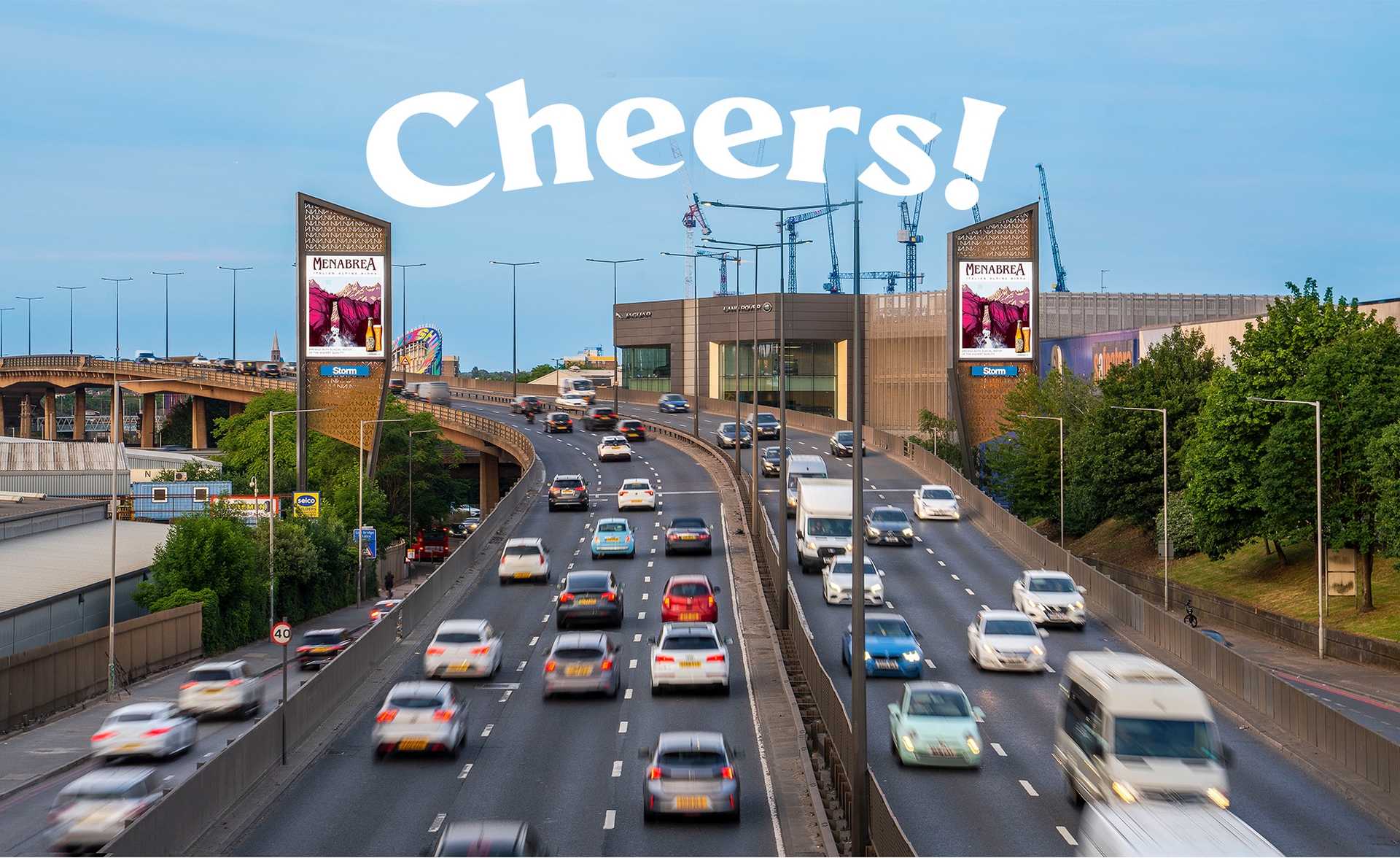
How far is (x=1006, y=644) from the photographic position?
3186cm

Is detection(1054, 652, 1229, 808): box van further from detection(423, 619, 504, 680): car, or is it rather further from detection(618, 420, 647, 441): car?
detection(618, 420, 647, 441): car

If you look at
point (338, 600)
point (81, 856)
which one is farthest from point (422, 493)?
point (81, 856)

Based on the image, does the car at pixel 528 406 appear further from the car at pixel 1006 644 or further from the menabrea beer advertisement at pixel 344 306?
the car at pixel 1006 644

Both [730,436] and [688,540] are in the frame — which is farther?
[730,436]

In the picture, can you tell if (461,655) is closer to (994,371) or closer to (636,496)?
(636,496)

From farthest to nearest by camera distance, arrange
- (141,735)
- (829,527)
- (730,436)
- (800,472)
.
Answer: (730,436) < (800,472) < (829,527) < (141,735)

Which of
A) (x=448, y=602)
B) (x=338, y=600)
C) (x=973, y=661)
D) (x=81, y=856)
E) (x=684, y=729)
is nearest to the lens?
(x=81, y=856)

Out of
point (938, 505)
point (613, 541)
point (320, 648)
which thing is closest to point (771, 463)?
point (938, 505)

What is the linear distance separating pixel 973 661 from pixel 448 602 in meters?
18.8

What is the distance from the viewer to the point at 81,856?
19734 millimetres

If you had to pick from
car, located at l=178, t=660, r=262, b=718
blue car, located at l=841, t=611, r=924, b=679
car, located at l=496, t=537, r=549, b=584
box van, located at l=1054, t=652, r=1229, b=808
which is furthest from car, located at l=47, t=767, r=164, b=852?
car, located at l=496, t=537, r=549, b=584

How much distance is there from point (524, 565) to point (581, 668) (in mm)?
16289

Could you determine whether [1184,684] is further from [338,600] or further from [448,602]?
[338,600]

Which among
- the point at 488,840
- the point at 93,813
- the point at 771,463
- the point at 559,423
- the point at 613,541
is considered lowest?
the point at 93,813
